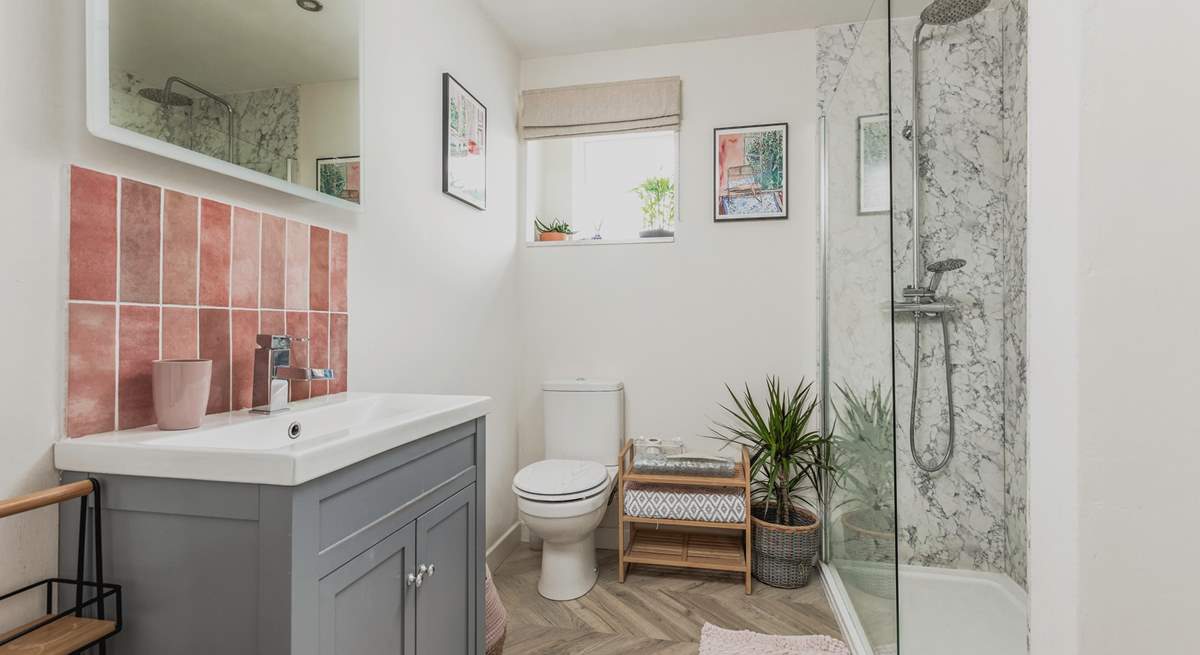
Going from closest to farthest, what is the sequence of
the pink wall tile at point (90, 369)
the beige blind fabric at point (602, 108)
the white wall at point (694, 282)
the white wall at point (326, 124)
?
the pink wall tile at point (90, 369) → the white wall at point (326, 124) → the white wall at point (694, 282) → the beige blind fabric at point (602, 108)

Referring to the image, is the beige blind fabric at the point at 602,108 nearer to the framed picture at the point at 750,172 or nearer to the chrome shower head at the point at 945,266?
the framed picture at the point at 750,172

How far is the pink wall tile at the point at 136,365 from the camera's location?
1011 mm

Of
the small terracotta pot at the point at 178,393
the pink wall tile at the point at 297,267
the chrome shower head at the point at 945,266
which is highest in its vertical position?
the chrome shower head at the point at 945,266

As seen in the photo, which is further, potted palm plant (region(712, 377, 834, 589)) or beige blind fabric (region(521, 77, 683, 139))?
beige blind fabric (region(521, 77, 683, 139))

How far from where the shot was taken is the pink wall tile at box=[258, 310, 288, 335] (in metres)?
1.34

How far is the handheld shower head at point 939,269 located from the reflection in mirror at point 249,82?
2025 mm

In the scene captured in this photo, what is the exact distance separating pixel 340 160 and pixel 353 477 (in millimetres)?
975

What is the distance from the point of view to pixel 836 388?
2262 mm

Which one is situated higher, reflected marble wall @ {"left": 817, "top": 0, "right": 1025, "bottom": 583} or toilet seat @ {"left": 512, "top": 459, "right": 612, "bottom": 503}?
reflected marble wall @ {"left": 817, "top": 0, "right": 1025, "bottom": 583}

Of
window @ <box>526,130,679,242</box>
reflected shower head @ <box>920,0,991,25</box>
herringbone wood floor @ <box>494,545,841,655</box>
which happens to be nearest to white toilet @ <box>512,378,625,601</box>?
herringbone wood floor @ <box>494,545,841,655</box>

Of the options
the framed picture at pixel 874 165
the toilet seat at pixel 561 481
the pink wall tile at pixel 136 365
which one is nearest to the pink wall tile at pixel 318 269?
the pink wall tile at pixel 136 365

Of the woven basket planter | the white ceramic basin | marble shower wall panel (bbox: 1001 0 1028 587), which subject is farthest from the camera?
the woven basket planter

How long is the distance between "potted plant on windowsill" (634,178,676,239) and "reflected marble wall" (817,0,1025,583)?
0.87 meters

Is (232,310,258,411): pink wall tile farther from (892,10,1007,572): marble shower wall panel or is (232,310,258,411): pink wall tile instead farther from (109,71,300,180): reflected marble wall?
(892,10,1007,572): marble shower wall panel
